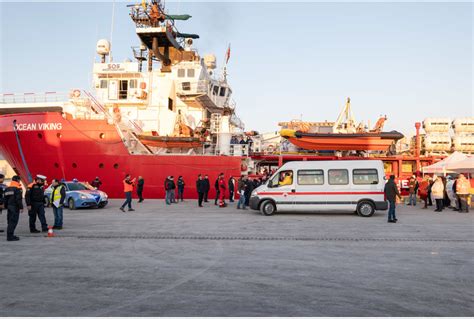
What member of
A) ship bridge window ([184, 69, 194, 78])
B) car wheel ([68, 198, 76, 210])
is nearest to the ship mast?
ship bridge window ([184, 69, 194, 78])

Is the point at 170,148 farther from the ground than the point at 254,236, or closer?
farther from the ground

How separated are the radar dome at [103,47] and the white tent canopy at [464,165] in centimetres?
2262

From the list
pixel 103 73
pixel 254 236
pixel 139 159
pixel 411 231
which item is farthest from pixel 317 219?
pixel 103 73

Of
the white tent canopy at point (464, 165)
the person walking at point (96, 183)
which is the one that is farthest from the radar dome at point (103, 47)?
the white tent canopy at point (464, 165)

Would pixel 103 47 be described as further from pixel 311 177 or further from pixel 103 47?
pixel 311 177

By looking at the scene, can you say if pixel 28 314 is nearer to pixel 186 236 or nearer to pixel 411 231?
pixel 186 236

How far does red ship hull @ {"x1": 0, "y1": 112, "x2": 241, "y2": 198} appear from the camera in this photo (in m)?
20.3

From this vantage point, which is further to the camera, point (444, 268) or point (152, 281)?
point (444, 268)

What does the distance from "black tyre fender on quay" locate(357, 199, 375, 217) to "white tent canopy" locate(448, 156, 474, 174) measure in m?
7.85

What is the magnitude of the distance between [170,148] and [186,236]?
13813 mm

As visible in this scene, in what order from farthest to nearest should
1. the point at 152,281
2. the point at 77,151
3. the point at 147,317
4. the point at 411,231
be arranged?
the point at 77,151 < the point at 411,231 < the point at 152,281 < the point at 147,317

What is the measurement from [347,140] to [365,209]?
9.66m

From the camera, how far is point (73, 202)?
53.6 feet

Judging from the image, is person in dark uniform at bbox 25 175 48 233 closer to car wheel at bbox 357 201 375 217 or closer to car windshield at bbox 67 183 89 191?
car windshield at bbox 67 183 89 191
